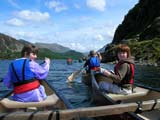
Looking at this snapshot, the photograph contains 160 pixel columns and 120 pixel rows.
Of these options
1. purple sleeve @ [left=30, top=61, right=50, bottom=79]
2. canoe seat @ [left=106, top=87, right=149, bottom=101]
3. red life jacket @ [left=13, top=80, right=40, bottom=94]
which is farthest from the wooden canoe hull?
canoe seat @ [left=106, top=87, right=149, bottom=101]

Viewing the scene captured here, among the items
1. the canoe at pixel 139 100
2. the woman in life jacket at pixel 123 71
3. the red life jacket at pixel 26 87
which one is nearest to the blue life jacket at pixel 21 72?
the red life jacket at pixel 26 87

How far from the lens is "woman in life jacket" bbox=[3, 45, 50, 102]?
9.27 metres

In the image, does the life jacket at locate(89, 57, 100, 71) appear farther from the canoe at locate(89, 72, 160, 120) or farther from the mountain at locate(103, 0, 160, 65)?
the mountain at locate(103, 0, 160, 65)

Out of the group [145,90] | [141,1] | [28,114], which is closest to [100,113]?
[28,114]

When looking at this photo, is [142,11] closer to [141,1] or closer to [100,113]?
[141,1]

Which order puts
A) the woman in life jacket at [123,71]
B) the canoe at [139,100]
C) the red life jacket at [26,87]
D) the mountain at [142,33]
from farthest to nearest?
the mountain at [142,33] < the woman in life jacket at [123,71] < the red life jacket at [26,87] < the canoe at [139,100]

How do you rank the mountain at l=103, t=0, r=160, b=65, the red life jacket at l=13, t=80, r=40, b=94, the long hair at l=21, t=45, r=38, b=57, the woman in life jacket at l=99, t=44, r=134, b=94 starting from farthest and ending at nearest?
the mountain at l=103, t=0, r=160, b=65 < the woman in life jacket at l=99, t=44, r=134, b=94 < the red life jacket at l=13, t=80, r=40, b=94 < the long hair at l=21, t=45, r=38, b=57

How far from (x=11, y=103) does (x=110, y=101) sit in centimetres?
329

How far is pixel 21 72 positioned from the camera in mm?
9328

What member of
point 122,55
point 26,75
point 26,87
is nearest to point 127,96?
point 122,55

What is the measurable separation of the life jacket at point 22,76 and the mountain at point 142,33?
219ft

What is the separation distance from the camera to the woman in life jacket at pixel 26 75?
30.4ft

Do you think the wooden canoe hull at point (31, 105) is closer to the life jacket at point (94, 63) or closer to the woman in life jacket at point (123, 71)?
the woman in life jacket at point (123, 71)

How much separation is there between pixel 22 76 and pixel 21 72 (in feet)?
0.44
